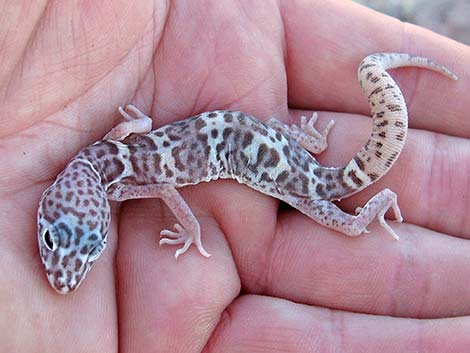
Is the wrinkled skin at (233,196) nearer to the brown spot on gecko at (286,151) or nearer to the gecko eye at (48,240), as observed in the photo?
the gecko eye at (48,240)

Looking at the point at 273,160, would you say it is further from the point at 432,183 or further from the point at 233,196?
the point at 432,183

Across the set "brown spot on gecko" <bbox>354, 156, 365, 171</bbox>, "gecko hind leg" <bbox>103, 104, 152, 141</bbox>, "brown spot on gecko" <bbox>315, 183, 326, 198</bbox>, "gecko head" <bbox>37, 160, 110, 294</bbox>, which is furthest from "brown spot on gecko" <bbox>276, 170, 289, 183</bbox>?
"gecko head" <bbox>37, 160, 110, 294</bbox>

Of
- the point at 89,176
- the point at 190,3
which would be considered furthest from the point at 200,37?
the point at 89,176

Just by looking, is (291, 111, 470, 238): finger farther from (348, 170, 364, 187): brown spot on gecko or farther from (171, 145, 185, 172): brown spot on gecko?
(171, 145, 185, 172): brown spot on gecko

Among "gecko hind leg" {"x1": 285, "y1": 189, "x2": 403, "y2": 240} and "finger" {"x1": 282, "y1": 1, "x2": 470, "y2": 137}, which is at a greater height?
"finger" {"x1": 282, "y1": 1, "x2": 470, "y2": 137}

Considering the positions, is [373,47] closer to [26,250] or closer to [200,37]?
[200,37]

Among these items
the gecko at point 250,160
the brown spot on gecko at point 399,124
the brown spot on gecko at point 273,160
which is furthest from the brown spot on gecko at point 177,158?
the brown spot on gecko at point 399,124

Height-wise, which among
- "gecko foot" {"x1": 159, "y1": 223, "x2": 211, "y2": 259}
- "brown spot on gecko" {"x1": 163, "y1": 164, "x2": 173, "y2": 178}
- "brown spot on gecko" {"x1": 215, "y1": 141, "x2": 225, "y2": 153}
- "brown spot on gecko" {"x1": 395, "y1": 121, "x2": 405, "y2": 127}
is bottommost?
"gecko foot" {"x1": 159, "y1": 223, "x2": 211, "y2": 259}

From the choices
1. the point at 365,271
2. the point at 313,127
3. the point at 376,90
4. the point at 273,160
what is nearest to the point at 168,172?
the point at 273,160

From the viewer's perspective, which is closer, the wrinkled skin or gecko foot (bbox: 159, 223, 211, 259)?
the wrinkled skin
